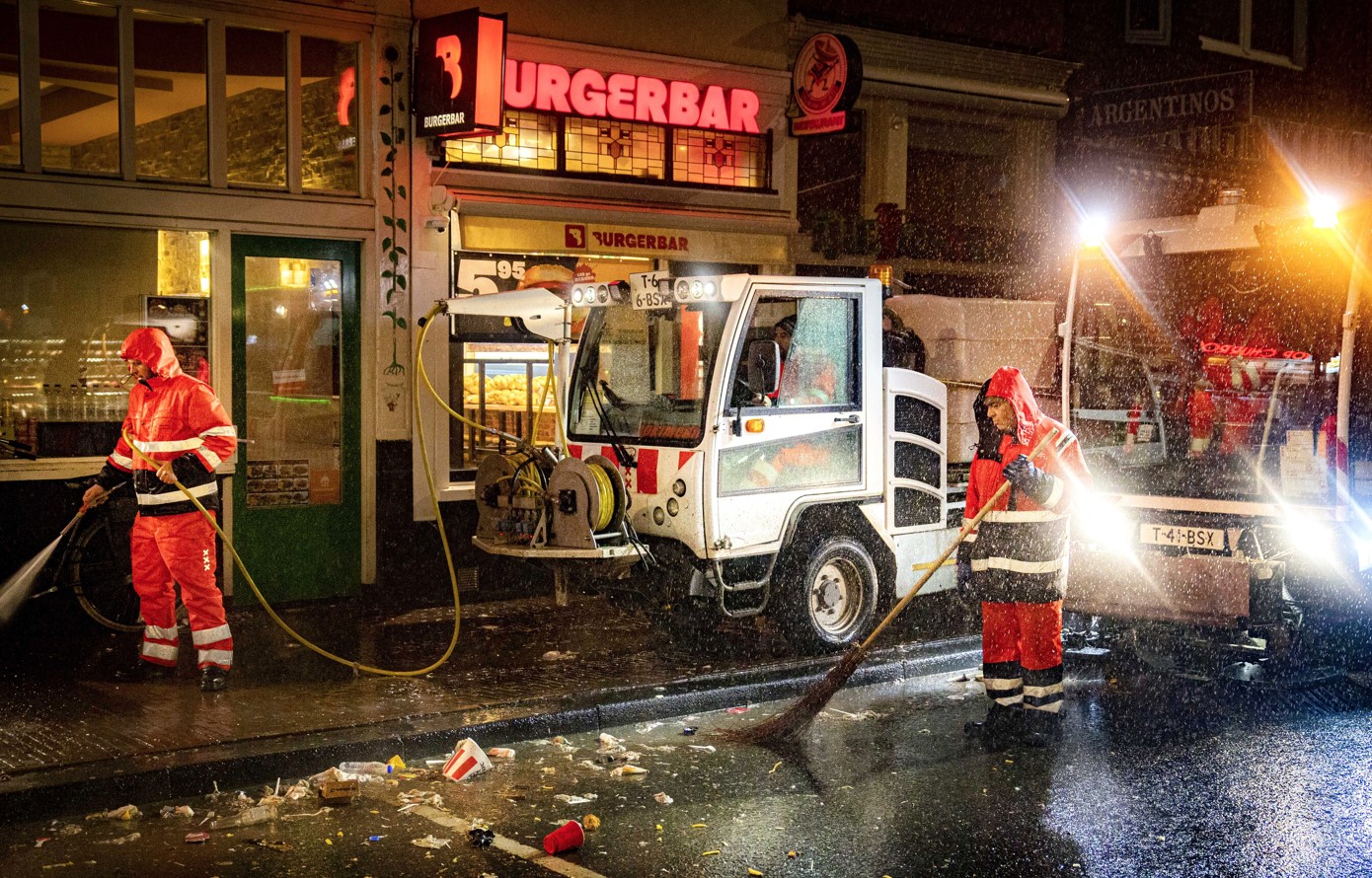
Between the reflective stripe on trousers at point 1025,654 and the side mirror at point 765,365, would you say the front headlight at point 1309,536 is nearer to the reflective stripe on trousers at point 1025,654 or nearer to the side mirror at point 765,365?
the reflective stripe on trousers at point 1025,654

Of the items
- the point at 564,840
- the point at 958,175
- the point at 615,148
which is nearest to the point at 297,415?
the point at 615,148

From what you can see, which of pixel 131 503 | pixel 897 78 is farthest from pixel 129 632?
pixel 897 78

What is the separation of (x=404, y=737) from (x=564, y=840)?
1.59 metres

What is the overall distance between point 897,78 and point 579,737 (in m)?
8.79

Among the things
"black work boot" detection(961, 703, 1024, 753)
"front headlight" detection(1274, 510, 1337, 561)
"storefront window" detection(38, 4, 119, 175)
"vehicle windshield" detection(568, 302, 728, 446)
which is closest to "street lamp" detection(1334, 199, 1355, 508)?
"front headlight" detection(1274, 510, 1337, 561)

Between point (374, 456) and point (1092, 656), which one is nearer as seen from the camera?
point (1092, 656)

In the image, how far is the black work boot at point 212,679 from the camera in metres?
7.65

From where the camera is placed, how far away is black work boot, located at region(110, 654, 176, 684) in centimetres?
797

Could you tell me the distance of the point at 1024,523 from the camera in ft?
23.6

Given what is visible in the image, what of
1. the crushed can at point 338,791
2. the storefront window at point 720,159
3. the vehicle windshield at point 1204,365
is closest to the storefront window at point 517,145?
the storefront window at point 720,159

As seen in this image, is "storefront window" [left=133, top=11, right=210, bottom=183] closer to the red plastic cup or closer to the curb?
the curb

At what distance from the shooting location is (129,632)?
894cm

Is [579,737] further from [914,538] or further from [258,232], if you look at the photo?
[258,232]

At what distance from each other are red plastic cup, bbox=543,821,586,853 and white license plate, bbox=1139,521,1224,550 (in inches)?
177
